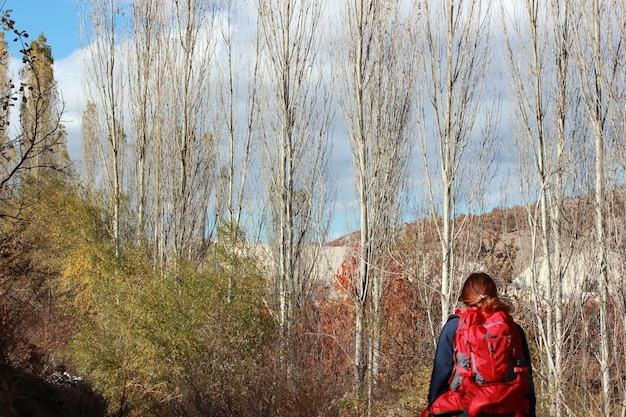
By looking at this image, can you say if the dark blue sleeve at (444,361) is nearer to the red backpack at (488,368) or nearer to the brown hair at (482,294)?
the red backpack at (488,368)

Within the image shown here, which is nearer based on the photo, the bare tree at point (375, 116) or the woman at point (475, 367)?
Result: the woman at point (475, 367)

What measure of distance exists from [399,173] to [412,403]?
4.33 meters

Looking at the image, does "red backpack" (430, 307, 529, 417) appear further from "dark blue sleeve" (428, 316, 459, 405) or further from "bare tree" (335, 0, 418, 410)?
"bare tree" (335, 0, 418, 410)

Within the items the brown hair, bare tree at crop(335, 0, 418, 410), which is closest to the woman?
the brown hair

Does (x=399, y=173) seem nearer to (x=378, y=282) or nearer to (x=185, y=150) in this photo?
(x=378, y=282)

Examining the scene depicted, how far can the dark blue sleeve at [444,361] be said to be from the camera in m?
3.57

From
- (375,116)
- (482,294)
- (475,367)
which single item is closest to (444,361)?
(475,367)

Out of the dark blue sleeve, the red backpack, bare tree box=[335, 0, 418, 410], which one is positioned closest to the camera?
the red backpack

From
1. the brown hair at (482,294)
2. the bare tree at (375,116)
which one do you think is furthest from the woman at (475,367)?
the bare tree at (375,116)

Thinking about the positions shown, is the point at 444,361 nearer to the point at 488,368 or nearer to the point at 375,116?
the point at 488,368

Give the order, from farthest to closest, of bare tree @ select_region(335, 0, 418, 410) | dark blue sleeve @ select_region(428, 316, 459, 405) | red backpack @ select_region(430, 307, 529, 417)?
bare tree @ select_region(335, 0, 418, 410), dark blue sleeve @ select_region(428, 316, 459, 405), red backpack @ select_region(430, 307, 529, 417)

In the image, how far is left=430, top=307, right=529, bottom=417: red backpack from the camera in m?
3.45

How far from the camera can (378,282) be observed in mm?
11961

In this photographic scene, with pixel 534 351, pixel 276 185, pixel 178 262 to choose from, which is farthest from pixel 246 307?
pixel 534 351
